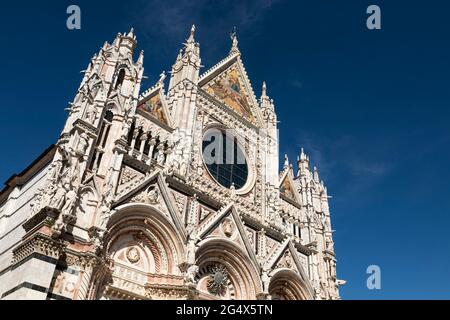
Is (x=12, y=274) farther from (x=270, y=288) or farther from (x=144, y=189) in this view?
(x=270, y=288)

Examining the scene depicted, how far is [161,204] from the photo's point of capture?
15.0 metres

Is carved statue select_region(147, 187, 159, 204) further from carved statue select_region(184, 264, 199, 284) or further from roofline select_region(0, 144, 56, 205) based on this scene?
roofline select_region(0, 144, 56, 205)

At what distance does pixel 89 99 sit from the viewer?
14375 millimetres

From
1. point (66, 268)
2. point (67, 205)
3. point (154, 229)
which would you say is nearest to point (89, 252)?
point (66, 268)

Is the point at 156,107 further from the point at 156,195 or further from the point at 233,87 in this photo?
the point at 233,87

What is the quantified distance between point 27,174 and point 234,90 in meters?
12.7

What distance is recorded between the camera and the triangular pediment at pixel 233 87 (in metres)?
22.6

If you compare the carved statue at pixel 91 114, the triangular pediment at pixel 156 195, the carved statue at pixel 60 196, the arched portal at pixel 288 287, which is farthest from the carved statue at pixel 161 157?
the arched portal at pixel 288 287

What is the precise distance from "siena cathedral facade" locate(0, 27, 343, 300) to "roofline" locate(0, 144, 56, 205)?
0.06 m

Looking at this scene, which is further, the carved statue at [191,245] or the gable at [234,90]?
the gable at [234,90]

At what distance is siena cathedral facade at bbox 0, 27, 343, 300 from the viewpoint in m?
11.6

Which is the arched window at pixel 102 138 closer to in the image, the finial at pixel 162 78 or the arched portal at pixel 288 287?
the finial at pixel 162 78
